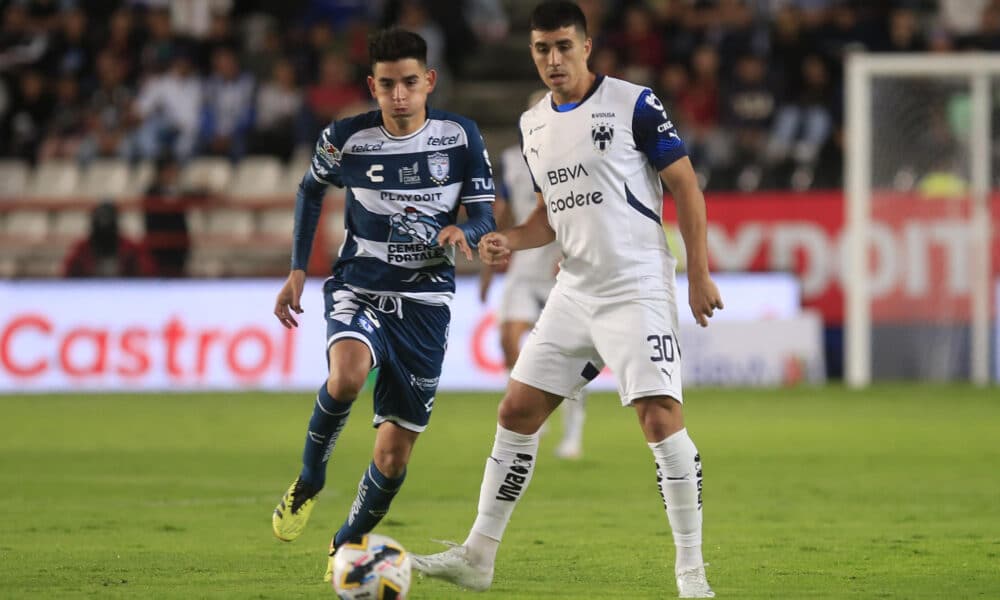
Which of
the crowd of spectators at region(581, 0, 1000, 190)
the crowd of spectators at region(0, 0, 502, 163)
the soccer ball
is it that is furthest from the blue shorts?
the crowd of spectators at region(0, 0, 502, 163)

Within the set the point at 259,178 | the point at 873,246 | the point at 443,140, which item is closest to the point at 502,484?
the point at 443,140

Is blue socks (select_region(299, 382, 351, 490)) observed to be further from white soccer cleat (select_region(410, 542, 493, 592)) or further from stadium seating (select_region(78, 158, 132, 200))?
stadium seating (select_region(78, 158, 132, 200))

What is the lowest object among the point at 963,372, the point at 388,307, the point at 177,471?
the point at 963,372

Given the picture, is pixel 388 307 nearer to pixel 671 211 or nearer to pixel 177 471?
pixel 177 471

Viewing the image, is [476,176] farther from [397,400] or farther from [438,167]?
[397,400]

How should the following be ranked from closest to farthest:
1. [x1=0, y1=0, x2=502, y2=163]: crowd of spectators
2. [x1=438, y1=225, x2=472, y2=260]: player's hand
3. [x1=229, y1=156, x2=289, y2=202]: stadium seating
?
1. [x1=438, y1=225, x2=472, y2=260]: player's hand
2. [x1=229, y1=156, x2=289, y2=202]: stadium seating
3. [x1=0, y1=0, x2=502, y2=163]: crowd of spectators

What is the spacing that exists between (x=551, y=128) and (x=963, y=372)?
43.1 ft

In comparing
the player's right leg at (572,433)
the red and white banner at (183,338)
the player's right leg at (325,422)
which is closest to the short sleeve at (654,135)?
the player's right leg at (325,422)

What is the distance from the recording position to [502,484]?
640 centimetres

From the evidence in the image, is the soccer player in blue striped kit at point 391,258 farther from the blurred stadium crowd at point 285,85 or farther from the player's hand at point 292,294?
the blurred stadium crowd at point 285,85

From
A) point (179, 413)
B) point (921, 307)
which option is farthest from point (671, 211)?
point (179, 413)

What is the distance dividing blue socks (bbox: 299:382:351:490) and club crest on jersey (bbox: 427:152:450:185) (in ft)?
3.17

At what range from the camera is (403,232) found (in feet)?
22.8

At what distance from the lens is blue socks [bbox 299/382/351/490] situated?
22.3 feet
